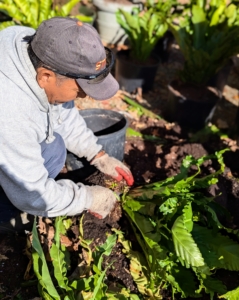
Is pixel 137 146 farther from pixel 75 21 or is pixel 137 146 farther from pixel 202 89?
pixel 75 21

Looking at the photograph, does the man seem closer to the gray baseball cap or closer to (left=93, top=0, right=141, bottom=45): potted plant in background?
the gray baseball cap

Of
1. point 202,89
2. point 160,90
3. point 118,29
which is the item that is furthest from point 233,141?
point 118,29

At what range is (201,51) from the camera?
141 inches

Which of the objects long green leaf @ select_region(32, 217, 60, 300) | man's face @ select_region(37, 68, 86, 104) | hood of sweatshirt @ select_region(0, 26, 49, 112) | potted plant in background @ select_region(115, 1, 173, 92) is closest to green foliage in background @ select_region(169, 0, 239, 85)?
potted plant in background @ select_region(115, 1, 173, 92)

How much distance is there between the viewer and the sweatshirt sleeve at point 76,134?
8.26 feet

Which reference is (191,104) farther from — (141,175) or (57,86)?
(57,86)

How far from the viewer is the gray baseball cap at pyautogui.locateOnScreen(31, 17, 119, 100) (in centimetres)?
169

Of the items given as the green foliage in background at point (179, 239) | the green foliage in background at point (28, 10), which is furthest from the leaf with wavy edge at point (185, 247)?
the green foliage in background at point (28, 10)

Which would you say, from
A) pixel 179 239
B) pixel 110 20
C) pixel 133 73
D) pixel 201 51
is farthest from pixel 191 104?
pixel 110 20

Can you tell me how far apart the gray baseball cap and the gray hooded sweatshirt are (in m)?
0.13

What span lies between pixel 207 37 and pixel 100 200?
91.3 inches

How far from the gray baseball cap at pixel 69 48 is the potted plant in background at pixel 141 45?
7.97 ft

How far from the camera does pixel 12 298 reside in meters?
2.17

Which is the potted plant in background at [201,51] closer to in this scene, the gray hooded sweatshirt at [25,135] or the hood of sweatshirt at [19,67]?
the gray hooded sweatshirt at [25,135]
